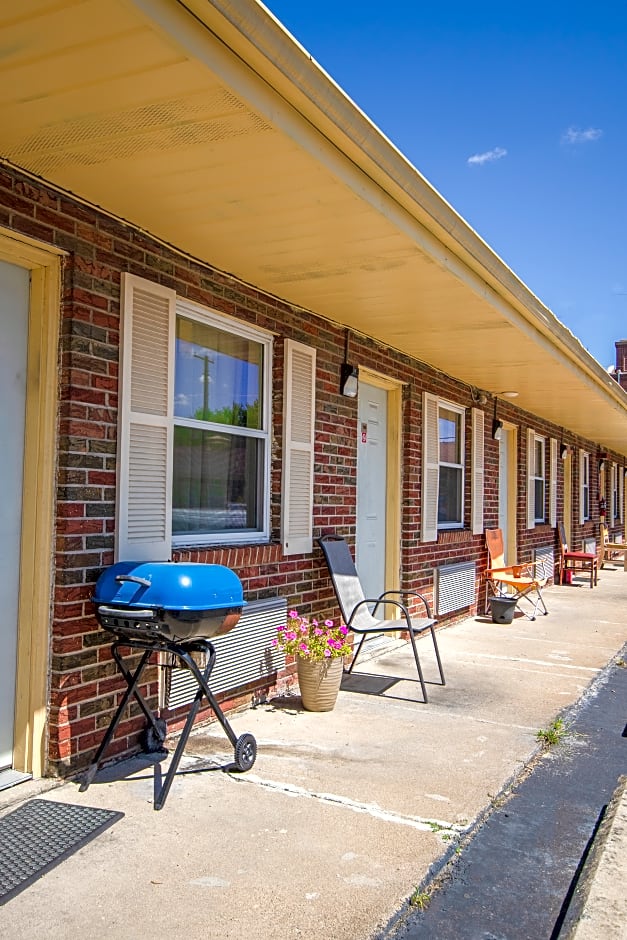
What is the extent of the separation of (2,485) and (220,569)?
101 centimetres

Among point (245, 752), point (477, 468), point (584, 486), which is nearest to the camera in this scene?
point (245, 752)

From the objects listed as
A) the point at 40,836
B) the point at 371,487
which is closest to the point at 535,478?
the point at 371,487

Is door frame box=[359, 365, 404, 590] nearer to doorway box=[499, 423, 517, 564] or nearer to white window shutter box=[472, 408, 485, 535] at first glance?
white window shutter box=[472, 408, 485, 535]

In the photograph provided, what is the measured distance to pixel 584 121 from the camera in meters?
7.56

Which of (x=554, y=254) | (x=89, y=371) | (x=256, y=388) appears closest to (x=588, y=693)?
(x=256, y=388)

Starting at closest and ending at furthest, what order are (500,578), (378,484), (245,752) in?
(245,752)
(378,484)
(500,578)

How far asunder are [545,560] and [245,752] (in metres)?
9.32

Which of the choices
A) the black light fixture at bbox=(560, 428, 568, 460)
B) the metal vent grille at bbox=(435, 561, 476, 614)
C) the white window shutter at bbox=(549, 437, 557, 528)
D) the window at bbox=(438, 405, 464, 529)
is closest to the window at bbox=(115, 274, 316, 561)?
the metal vent grille at bbox=(435, 561, 476, 614)

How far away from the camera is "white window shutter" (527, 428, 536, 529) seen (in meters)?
11.1

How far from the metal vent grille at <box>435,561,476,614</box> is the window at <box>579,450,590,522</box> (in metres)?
7.26

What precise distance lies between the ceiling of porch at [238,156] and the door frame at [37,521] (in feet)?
1.75

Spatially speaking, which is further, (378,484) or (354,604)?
(378,484)

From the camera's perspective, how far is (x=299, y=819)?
3.15 metres

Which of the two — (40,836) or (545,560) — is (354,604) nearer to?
(40,836)
